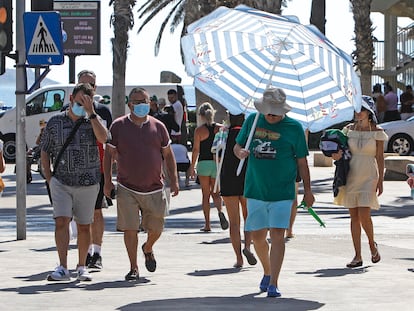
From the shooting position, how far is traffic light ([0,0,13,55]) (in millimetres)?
15570

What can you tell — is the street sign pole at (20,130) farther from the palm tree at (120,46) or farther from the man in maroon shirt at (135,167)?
the palm tree at (120,46)

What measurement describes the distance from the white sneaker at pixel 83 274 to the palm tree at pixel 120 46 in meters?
22.3

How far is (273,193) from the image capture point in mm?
11148

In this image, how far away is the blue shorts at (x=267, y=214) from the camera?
11109mm

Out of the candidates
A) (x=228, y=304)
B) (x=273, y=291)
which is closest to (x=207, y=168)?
(x=273, y=291)

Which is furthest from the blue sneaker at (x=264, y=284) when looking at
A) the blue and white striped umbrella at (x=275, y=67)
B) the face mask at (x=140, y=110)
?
the face mask at (x=140, y=110)

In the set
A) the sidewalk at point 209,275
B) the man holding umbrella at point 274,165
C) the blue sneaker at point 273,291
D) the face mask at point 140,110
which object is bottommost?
the sidewalk at point 209,275

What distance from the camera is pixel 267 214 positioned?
1123 centimetres

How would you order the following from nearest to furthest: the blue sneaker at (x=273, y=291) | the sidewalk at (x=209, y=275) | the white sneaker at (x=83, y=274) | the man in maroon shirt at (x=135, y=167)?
the sidewalk at (x=209, y=275) → the blue sneaker at (x=273, y=291) → the white sneaker at (x=83, y=274) → the man in maroon shirt at (x=135, y=167)

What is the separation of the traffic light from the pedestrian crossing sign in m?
0.20

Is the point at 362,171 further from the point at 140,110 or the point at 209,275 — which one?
the point at 140,110

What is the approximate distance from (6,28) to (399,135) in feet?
69.4

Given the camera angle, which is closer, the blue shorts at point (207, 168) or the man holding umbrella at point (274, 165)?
the man holding umbrella at point (274, 165)

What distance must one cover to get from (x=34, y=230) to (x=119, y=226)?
236 inches
